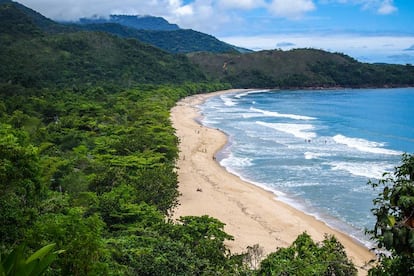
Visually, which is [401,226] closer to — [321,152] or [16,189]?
[16,189]

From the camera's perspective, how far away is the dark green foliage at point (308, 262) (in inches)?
467

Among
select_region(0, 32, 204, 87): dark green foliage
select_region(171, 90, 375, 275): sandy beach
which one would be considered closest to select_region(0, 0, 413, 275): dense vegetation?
select_region(171, 90, 375, 275): sandy beach

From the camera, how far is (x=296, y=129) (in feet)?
184

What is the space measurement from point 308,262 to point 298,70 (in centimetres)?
14189

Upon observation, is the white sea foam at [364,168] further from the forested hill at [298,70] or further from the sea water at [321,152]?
the forested hill at [298,70]

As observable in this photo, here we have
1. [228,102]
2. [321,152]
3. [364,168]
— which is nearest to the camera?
[364,168]

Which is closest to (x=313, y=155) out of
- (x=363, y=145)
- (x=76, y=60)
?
(x=363, y=145)

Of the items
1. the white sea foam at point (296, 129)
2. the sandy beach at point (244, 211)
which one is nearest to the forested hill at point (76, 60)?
the white sea foam at point (296, 129)

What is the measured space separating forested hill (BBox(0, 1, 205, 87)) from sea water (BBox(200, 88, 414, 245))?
1346 inches

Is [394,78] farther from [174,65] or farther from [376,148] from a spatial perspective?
[376,148]

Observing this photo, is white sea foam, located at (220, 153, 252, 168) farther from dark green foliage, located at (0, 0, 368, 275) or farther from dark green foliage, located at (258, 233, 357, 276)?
dark green foliage, located at (258, 233, 357, 276)

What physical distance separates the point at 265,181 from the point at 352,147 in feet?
55.4

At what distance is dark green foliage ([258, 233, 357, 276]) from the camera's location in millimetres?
11859

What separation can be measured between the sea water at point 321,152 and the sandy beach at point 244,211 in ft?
3.56
